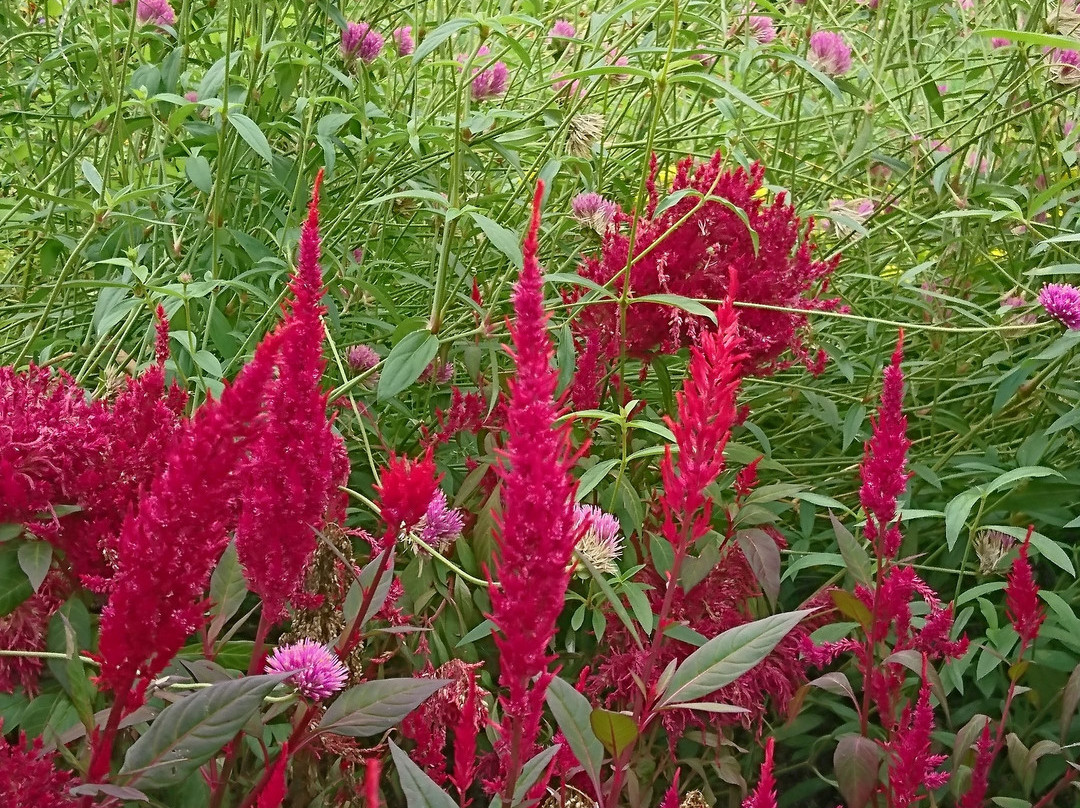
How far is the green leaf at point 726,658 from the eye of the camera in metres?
0.70

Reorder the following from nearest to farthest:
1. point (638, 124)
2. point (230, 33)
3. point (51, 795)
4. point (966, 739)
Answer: point (51, 795) < point (966, 739) < point (230, 33) < point (638, 124)

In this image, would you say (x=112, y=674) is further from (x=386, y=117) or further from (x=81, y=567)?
(x=386, y=117)

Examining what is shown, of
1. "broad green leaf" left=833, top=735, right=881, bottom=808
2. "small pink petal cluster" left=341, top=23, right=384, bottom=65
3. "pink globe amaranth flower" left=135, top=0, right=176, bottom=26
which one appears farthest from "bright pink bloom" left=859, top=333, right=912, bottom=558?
"pink globe amaranth flower" left=135, top=0, right=176, bottom=26

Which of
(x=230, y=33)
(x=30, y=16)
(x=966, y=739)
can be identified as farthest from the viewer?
(x=30, y=16)

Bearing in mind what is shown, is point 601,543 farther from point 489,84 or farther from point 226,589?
point 489,84

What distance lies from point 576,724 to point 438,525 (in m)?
0.41

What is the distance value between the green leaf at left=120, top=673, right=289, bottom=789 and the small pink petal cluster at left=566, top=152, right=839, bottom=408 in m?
0.79

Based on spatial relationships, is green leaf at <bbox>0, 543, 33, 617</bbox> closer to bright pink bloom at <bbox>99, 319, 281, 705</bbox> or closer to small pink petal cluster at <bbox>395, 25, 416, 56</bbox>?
bright pink bloom at <bbox>99, 319, 281, 705</bbox>

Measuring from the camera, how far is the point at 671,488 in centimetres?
60

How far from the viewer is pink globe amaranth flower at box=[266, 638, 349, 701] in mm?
769

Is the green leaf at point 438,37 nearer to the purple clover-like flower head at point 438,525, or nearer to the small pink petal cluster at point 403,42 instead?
the purple clover-like flower head at point 438,525

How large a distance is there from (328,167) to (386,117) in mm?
217

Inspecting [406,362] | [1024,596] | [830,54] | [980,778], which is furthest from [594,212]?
[980,778]

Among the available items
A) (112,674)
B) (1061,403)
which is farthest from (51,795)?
(1061,403)
